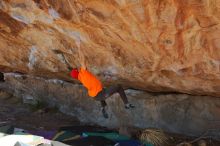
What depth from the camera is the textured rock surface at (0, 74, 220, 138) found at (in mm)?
6953

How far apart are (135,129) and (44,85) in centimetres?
246

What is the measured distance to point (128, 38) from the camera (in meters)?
6.12

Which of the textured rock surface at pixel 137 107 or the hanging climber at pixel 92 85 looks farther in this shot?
the textured rock surface at pixel 137 107

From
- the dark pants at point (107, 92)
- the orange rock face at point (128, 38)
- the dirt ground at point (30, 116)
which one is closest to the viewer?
the orange rock face at point (128, 38)

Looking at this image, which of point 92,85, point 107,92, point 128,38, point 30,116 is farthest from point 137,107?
point 30,116

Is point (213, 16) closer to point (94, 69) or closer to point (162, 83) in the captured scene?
point (162, 83)

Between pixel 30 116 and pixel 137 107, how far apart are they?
263cm

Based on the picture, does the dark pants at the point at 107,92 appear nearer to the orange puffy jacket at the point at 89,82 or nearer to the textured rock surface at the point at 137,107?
the orange puffy jacket at the point at 89,82

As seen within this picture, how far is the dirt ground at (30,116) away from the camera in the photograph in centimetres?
849

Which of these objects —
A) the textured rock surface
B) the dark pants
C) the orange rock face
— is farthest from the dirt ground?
the dark pants

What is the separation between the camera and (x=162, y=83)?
687cm

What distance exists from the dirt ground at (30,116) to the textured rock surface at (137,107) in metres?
0.17

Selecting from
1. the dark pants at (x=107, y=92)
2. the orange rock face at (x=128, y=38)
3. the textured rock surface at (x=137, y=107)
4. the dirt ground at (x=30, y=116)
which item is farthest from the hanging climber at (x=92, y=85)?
the dirt ground at (x=30, y=116)

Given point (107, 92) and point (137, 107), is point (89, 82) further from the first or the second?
point (137, 107)
